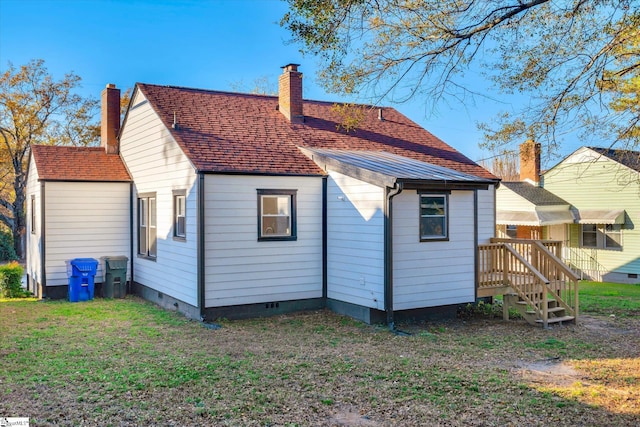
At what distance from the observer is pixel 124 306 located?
1291cm

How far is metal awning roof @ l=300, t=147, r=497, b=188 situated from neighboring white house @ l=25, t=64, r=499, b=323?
3cm

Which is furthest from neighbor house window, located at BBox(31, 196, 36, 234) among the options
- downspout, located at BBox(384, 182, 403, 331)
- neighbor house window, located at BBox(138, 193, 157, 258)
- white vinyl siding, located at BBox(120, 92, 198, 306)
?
downspout, located at BBox(384, 182, 403, 331)

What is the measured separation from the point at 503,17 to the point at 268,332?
647 cm

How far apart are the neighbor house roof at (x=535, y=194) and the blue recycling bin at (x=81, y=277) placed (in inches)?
685

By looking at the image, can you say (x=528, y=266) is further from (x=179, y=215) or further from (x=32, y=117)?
(x=32, y=117)

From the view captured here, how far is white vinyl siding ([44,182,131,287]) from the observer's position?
14078 millimetres

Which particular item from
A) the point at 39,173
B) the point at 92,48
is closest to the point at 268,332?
the point at 39,173

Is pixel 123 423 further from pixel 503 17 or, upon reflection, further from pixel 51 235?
pixel 51 235

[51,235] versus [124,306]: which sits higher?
[51,235]

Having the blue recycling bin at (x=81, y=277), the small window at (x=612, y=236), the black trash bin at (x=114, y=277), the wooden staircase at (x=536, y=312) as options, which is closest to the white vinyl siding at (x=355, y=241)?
the wooden staircase at (x=536, y=312)

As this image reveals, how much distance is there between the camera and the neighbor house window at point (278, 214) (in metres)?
11.6

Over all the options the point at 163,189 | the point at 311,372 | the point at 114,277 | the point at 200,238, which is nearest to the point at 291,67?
the point at 163,189

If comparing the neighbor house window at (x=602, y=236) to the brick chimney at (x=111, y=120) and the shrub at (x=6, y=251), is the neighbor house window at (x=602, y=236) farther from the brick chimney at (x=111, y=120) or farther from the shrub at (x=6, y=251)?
the shrub at (x=6, y=251)

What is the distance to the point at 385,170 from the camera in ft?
35.8
